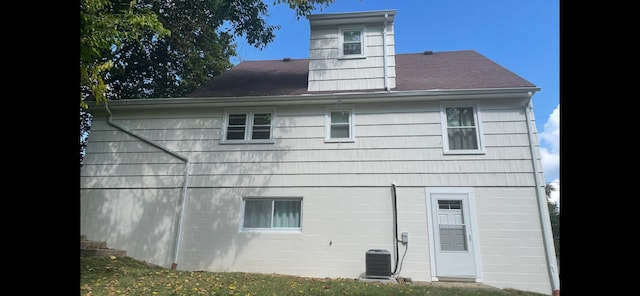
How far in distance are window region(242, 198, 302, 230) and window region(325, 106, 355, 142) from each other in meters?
1.68

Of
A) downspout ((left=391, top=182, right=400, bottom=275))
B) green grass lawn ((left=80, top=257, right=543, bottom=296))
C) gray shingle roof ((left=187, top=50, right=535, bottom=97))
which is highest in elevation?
gray shingle roof ((left=187, top=50, right=535, bottom=97))

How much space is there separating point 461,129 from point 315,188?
3566 millimetres

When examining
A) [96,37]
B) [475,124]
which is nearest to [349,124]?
[475,124]

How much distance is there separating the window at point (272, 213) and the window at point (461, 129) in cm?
366

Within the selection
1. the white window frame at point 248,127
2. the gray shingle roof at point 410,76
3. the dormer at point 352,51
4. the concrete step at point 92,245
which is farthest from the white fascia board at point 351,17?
the concrete step at point 92,245

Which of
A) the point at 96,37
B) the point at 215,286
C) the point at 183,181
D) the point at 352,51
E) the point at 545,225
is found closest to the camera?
the point at 96,37

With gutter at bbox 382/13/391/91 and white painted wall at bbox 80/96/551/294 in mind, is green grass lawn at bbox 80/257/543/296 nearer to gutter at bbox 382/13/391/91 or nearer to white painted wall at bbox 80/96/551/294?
white painted wall at bbox 80/96/551/294

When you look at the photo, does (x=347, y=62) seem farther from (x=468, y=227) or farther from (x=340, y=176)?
(x=468, y=227)

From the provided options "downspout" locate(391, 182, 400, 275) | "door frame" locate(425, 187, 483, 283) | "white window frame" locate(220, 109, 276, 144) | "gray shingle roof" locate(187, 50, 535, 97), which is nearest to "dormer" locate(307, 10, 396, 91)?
"gray shingle roof" locate(187, 50, 535, 97)

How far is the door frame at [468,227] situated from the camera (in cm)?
682

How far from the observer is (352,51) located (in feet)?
29.3

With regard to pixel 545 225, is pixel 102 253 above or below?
below

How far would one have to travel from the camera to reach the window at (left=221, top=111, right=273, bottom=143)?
823cm
